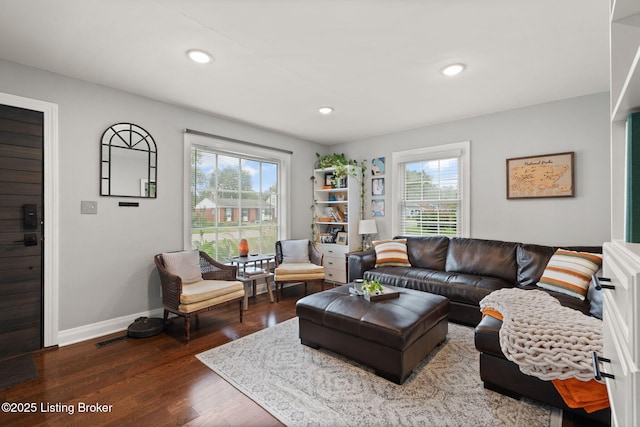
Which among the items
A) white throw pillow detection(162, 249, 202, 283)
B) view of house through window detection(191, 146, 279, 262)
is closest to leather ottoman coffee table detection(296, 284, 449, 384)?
white throw pillow detection(162, 249, 202, 283)

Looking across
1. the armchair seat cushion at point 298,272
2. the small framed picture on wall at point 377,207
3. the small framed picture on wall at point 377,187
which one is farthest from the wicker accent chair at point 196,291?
the small framed picture on wall at point 377,187

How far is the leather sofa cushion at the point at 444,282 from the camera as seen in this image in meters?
3.04

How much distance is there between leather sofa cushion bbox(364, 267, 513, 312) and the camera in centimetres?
304

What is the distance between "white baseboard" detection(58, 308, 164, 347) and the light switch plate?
111cm

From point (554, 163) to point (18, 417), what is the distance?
5.11 meters

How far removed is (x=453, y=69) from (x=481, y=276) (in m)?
2.26

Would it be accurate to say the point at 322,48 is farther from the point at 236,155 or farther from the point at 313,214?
the point at 313,214

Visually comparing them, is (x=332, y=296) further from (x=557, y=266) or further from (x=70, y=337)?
(x=70, y=337)

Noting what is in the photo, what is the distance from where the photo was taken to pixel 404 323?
2150 millimetres

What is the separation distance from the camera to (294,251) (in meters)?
4.48

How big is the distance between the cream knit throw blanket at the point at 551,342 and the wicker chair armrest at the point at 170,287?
269 centimetres

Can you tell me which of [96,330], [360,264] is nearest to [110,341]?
[96,330]

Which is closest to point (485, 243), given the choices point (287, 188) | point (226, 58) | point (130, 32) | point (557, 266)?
point (557, 266)

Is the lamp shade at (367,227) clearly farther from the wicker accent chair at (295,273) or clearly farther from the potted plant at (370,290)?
the potted plant at (370,290)
